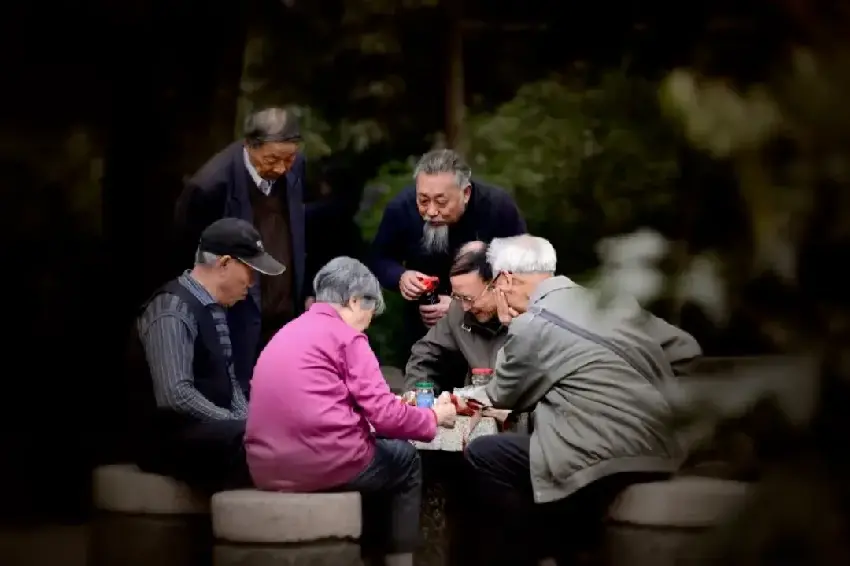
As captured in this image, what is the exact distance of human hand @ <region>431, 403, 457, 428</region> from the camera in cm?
324

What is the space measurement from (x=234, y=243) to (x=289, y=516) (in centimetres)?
82

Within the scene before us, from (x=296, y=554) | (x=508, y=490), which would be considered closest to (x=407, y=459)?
(x=508, y=490)

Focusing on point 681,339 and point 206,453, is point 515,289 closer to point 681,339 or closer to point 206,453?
point 206,453

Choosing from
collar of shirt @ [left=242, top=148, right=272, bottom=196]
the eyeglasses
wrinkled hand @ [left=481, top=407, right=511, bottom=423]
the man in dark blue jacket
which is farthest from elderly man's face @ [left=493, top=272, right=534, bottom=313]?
collar of shirt @ [left=242, top=148, right=272, bottom=196]

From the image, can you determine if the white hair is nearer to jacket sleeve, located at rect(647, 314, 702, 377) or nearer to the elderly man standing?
the elderly man standing

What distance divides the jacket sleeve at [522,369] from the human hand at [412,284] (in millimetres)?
964

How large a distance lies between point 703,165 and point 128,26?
2462 mm

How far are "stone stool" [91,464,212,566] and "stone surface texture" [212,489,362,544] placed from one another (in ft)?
0.64

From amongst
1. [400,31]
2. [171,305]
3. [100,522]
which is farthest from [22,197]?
[400,31]

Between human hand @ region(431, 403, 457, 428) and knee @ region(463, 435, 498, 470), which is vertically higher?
human hand @ region(431, 403, 457, 428)

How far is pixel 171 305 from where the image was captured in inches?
131

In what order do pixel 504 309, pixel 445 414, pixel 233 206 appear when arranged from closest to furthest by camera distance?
pixel 445 414
pixel 504 309
pixel 233 206

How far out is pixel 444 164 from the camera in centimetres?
402

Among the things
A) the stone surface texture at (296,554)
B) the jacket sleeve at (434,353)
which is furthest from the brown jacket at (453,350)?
the stone surface texture at (296,554)
